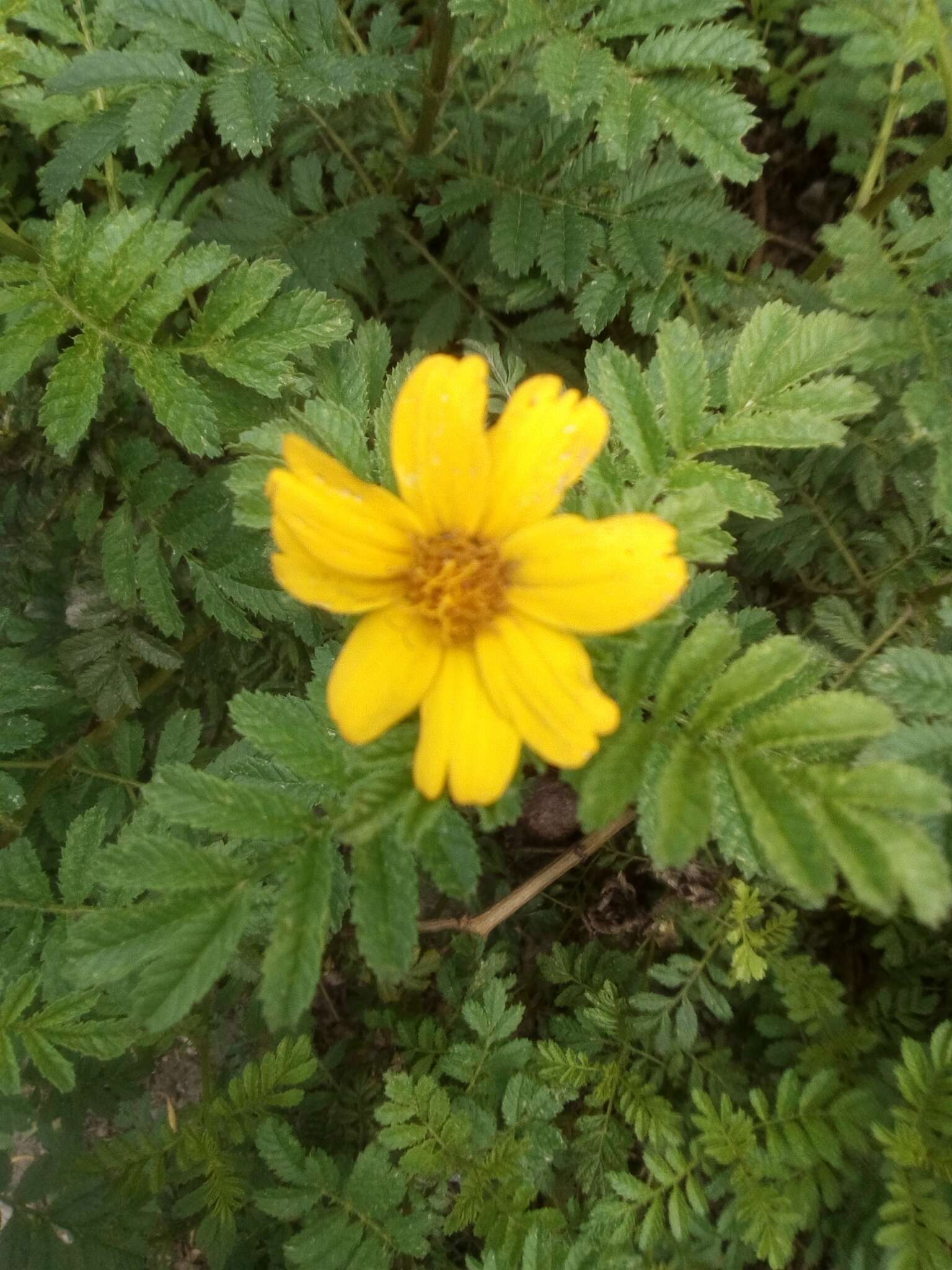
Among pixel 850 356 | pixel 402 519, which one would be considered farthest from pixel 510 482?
pixel 850 356

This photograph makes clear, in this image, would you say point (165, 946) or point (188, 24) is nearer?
point (165, 946)

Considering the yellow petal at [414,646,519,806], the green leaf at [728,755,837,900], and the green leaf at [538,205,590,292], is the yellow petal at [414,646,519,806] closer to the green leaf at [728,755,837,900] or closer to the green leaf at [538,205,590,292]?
the green leaf at [728,755,837,900]

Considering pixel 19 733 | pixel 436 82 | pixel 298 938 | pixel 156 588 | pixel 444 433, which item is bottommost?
pixel 19 733

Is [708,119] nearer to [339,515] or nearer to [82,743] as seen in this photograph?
[339,515]

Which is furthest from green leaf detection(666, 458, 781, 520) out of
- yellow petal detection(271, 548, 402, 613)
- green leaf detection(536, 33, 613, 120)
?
green leaf detection(536, 33, 613, 120)

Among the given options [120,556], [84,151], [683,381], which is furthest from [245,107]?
[683,381]

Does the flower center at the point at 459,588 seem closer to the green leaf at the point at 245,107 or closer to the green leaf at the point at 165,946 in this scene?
the green leaf at the point at 165,946

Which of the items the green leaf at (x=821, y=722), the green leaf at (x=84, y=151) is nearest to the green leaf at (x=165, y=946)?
the green leaf at (x=821, y=722)
